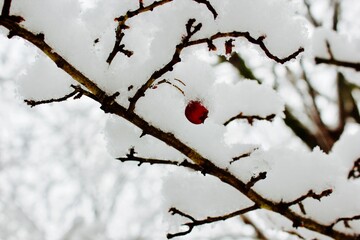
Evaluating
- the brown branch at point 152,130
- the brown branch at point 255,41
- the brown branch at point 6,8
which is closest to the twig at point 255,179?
the brown branch at point 152,130

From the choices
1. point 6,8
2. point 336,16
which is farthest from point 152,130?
point 336,16

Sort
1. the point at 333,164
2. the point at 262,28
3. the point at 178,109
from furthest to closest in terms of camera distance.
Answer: the point at 333,164 → the point at 178,109 → the point at 262,28

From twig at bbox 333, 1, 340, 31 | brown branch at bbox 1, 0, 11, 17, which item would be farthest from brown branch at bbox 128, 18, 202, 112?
twig at bbox 333, 1, 340, 31

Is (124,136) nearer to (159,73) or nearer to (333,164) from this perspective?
(159,73)

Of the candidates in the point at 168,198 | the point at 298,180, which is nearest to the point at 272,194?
the point at 298,180

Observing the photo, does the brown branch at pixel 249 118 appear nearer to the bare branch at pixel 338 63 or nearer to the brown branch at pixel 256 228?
the bare branch at pixel 338 63

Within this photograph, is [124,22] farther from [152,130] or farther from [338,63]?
[338,63]

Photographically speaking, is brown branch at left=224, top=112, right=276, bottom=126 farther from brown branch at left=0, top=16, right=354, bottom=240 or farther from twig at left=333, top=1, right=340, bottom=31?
twig at left=333, top=1, right=340, bottom=31
